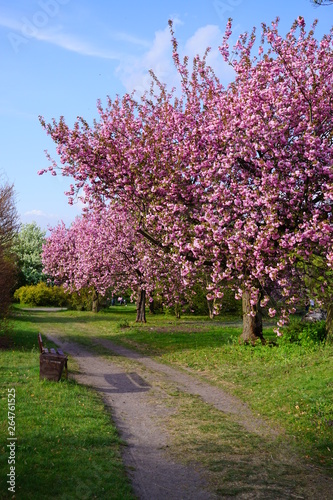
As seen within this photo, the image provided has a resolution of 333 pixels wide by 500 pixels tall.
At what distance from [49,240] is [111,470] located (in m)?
47.4

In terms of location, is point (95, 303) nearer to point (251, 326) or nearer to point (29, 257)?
point (29, 257)

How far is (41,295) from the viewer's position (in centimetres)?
5659

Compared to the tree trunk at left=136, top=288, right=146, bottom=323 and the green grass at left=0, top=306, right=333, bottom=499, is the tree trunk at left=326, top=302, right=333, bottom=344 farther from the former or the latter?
the tree trunk at left=136, top=288, right=146, bottom=323

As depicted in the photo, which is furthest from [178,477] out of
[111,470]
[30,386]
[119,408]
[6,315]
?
[6,315]

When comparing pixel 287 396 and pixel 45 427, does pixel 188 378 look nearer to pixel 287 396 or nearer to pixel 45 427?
pixel 287 396

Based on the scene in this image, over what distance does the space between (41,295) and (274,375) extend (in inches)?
1811

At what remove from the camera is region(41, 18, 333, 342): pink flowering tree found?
13773 mm

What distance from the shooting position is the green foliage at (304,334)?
1781 centimetres

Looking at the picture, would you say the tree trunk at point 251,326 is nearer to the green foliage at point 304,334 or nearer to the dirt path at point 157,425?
the green foliage at point 304,334

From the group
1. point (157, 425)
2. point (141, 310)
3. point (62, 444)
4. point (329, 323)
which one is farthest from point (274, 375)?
point (141, 310)

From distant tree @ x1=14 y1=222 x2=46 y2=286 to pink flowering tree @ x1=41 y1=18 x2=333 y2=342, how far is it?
4496cm

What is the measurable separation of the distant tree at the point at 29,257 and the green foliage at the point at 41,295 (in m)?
2.76

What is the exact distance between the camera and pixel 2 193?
33688mm

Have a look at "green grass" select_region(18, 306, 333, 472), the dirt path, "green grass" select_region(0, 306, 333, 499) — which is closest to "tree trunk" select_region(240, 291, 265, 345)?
"green grass" select_region(18, 306, 333, 472)
